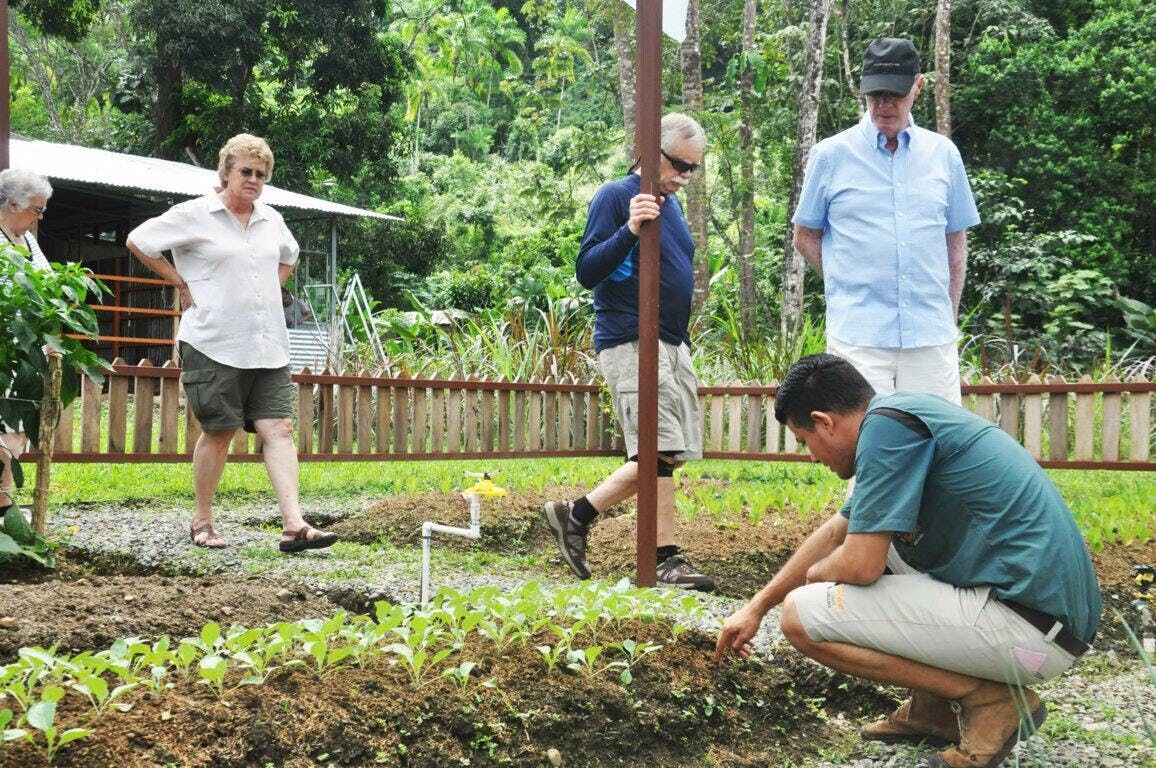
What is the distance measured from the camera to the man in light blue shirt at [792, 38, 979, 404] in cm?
407

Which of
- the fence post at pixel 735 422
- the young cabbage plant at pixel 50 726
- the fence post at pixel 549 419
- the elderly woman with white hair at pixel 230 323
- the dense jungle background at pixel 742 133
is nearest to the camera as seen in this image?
the young cabbage plant at pixel 50 726

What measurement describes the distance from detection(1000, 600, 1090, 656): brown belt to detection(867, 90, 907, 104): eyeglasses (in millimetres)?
2144

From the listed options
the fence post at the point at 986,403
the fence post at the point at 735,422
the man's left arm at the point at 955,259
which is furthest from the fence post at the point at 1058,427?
the man's left arm at the point at 955,259

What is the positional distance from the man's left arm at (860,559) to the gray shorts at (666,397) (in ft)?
5.95

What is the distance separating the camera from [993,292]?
17641 mm

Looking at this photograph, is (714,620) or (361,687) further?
(714,620)

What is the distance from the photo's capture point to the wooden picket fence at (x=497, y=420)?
280 inches

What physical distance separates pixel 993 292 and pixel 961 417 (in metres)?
16.1

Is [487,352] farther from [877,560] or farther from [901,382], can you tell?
[877,560]

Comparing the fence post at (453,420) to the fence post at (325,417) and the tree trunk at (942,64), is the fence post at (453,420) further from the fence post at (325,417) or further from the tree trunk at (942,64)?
the tree trunk at (942,64)

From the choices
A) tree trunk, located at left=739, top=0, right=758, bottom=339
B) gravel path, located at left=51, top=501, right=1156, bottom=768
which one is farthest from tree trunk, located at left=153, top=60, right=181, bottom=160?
gravel path, located at left=51, top=501, right=1156, bottom=768

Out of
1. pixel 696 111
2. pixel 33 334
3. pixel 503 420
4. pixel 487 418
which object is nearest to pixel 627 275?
pixel 33 334

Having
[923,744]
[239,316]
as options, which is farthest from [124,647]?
[239,316]

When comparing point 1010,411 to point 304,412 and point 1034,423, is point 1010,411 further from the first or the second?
point 304,412
